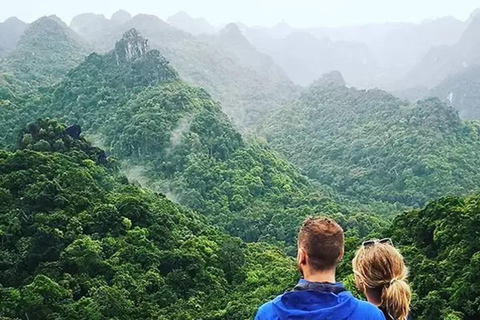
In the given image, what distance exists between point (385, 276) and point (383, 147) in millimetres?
66093

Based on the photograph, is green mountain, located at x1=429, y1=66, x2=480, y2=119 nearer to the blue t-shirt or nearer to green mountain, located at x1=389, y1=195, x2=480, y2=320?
green mountain, located at x1=389, y1=195, x2=480, y2=320

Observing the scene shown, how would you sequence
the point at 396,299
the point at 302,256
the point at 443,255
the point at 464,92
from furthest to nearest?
the point at 464,92 < the point at 443,255 < the point at 396,299 < the point at 302,256

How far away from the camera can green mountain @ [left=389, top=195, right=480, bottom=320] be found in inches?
583

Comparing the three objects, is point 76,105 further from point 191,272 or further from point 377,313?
point 377,313

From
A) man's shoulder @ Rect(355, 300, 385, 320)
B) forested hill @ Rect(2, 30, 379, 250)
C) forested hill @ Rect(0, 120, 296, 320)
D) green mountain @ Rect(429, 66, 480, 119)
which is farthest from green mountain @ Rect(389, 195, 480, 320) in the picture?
green mountain @ Rect(429, 66, 480, 119)

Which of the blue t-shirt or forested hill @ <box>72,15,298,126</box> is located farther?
forested hill @ <box>72,15,298,126</box>

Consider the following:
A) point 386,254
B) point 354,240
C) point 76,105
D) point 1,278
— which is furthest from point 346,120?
point 386,254

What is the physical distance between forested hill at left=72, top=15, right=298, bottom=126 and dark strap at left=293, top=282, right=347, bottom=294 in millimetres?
104784

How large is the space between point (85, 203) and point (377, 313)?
22.9m

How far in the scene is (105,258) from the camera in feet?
72.9

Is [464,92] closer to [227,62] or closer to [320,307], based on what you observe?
[227,62]

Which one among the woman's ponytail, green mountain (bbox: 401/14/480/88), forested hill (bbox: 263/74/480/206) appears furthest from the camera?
green mountain (bbox: 401/14/480/88)

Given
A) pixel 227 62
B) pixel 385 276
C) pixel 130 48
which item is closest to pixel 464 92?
pixel 227 62

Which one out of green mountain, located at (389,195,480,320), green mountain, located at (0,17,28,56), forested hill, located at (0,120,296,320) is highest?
green mountain, located at (0,17,28,56)
